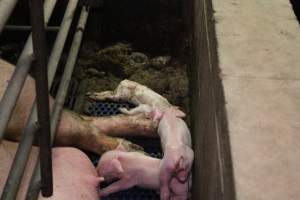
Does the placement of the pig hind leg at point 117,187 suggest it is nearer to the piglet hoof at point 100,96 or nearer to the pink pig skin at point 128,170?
the pink pig skin at point 128,170

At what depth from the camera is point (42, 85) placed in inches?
56.2

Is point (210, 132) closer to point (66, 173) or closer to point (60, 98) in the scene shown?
point (66, 173)

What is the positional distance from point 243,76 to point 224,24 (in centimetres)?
43

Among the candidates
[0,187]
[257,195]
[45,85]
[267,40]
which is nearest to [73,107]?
[0,187]

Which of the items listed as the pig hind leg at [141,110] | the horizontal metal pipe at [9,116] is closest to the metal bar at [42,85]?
Answer: the horizontal metal pipe at [9,116]

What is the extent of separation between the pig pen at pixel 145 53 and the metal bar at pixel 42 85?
93 cm

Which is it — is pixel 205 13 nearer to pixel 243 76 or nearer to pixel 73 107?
pixel 243 76

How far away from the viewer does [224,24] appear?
7.18 ft

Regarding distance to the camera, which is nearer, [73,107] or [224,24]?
[224,24]

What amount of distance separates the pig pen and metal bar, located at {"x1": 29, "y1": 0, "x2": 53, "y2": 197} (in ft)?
3.05

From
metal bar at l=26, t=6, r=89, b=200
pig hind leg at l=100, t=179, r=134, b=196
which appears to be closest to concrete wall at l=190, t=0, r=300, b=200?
pig hind leg at l=100, t=179, r=134, b=196

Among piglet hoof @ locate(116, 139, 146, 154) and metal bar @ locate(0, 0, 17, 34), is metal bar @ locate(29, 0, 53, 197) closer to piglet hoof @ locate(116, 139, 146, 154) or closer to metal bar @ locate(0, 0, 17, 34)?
metal bar @ locate(0, 0, 17, 34)

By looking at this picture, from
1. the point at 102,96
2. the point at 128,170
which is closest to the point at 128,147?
the point at 128,170

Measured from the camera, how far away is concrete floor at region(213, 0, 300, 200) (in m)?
1.42
